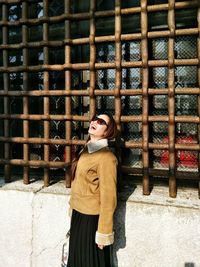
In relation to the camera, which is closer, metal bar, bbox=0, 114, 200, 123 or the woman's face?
the woman's face

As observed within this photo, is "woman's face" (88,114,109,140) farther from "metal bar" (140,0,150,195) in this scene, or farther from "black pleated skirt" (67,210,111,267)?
"black pleated skirt" (67,210,111,267)

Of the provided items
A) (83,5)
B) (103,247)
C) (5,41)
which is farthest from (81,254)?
(83,5)

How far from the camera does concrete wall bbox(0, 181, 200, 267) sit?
6.14 feet

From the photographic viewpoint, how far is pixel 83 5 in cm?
243

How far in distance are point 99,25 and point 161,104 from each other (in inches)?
31.2

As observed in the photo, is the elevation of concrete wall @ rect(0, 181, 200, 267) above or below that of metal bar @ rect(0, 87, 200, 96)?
below

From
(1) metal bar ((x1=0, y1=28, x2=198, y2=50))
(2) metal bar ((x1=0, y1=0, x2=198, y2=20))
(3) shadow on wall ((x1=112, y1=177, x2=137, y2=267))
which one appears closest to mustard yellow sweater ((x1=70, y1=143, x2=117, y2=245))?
(3) shadow on wall ((x1=112, y1=177, x2=137, y2=267))

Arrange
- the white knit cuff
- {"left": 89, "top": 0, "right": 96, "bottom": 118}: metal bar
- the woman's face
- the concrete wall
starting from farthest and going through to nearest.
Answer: {"left": 89, "top": 0, "right": 96, "bottom": 118}: metal bar → the concrete wall → the woman's face → the white knit cuff

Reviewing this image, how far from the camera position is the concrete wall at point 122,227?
1872 millimetres

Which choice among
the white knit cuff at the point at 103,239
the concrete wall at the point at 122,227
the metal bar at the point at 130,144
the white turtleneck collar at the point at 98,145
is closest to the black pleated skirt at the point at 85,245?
the white knit cuff at the point at 103,239

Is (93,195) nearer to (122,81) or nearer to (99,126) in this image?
(99,126)

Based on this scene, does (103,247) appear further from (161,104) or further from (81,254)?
(161,104)

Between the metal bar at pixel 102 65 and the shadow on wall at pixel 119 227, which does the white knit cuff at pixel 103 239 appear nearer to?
the shadow on wall at pixel 119 227

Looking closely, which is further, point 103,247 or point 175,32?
point 175,32
